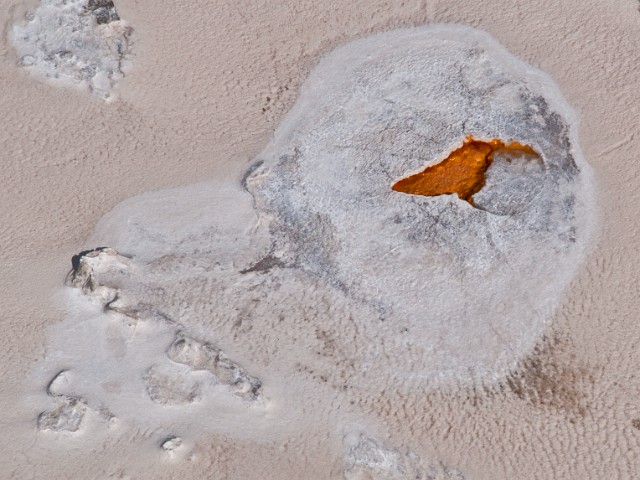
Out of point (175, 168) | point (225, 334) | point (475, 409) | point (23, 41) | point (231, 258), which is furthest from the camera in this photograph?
point (23, 41)

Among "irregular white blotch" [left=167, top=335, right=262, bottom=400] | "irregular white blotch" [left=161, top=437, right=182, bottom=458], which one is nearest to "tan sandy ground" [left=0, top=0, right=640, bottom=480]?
"irregular white blotch" [left=161, top=437, right=182, bottom=458]

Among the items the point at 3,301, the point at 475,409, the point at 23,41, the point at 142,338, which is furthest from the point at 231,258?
the point at 23,41

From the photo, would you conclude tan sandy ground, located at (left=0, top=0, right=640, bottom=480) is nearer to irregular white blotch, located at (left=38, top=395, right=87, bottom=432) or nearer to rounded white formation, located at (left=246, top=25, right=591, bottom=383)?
irregular white blotch, located at (left=38, top=395, right=87, bottom=432)

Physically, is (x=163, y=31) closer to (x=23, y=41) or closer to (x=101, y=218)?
(x=23, y=41)

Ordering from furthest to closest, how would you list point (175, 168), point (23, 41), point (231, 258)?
point (23, 41), point (175, 168), point (231, 258)

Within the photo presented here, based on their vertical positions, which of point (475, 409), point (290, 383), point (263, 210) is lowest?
point (290, 383)

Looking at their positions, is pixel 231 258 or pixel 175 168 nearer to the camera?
pixel 231 258

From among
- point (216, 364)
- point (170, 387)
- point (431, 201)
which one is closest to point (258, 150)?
Answer: point (431, 201)

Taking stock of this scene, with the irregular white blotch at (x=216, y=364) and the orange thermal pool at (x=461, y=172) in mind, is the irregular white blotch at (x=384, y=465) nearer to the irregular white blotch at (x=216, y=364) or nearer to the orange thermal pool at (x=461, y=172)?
the irregular white blotch at (x=216, y=364)
